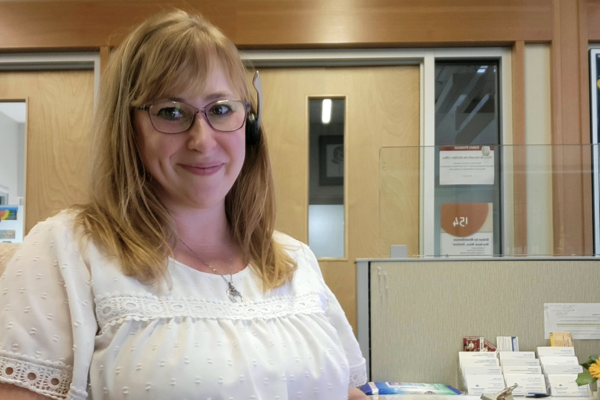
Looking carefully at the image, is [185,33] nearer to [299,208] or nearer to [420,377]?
[420,377]

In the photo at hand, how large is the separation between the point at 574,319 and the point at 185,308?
1.22m

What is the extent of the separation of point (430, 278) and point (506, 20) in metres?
1.64

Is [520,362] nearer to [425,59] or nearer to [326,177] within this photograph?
[326,177]

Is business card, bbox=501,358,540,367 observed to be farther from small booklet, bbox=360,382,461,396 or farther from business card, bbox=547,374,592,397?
small booklet, bbox=360,382,461,396

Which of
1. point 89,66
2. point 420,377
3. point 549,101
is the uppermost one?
point 89,66

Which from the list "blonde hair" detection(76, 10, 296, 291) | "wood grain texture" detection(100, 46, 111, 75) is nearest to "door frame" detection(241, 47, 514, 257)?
"wood grain texture" detection(100, 46, 111, 75)

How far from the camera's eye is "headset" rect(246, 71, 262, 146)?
951mm

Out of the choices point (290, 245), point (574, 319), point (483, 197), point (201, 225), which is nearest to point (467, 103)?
point (483, 197)

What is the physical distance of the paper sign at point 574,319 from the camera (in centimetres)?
157

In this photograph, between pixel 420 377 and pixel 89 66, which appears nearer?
pixel 420 377

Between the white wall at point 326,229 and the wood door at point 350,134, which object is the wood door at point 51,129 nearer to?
the wood door at point 350,134

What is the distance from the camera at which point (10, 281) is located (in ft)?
2.32

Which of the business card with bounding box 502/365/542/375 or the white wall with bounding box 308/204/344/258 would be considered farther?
the white wall with bounding box 308/204/344/258

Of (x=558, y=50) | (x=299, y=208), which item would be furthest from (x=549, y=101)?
(x=299, y=208)
